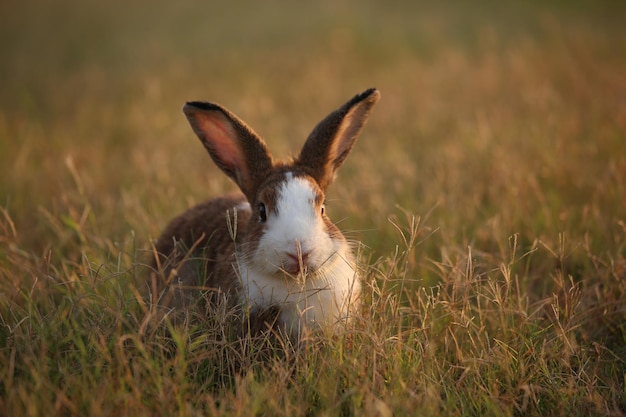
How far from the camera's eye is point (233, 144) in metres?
3.78

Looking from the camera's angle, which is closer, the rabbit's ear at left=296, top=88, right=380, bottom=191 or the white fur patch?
the white fur patch

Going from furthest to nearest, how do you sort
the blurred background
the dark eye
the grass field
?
the blurred background
the dark eye
the grass field

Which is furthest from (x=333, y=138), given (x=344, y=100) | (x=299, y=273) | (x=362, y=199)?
(x=344, y=100)

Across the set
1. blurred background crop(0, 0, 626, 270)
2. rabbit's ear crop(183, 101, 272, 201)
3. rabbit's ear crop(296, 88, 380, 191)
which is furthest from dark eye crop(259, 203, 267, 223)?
blurred background crop(0, 0, 626, 270)

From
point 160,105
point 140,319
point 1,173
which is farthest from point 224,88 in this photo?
point 140,319

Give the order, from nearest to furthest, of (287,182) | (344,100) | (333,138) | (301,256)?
(301,256)
(287,182)
(333,138)
(344,100)

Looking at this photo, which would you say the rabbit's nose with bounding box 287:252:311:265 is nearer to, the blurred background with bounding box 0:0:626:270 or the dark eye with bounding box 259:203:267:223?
the dark eye with bounding box 259:203:267:223

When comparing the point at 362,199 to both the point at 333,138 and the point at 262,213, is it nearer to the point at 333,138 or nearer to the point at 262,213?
the point at 333,138

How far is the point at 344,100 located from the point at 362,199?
3186 millimetres

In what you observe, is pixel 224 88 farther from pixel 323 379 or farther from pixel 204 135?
pixel 323 379

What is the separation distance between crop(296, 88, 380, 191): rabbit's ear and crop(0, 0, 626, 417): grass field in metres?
0.34

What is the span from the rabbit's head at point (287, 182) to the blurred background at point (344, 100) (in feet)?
1.72

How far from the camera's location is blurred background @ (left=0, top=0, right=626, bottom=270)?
16.2ft

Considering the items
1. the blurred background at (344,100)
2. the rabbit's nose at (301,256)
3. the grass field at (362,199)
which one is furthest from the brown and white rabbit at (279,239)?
the blurred background at (344,100)
